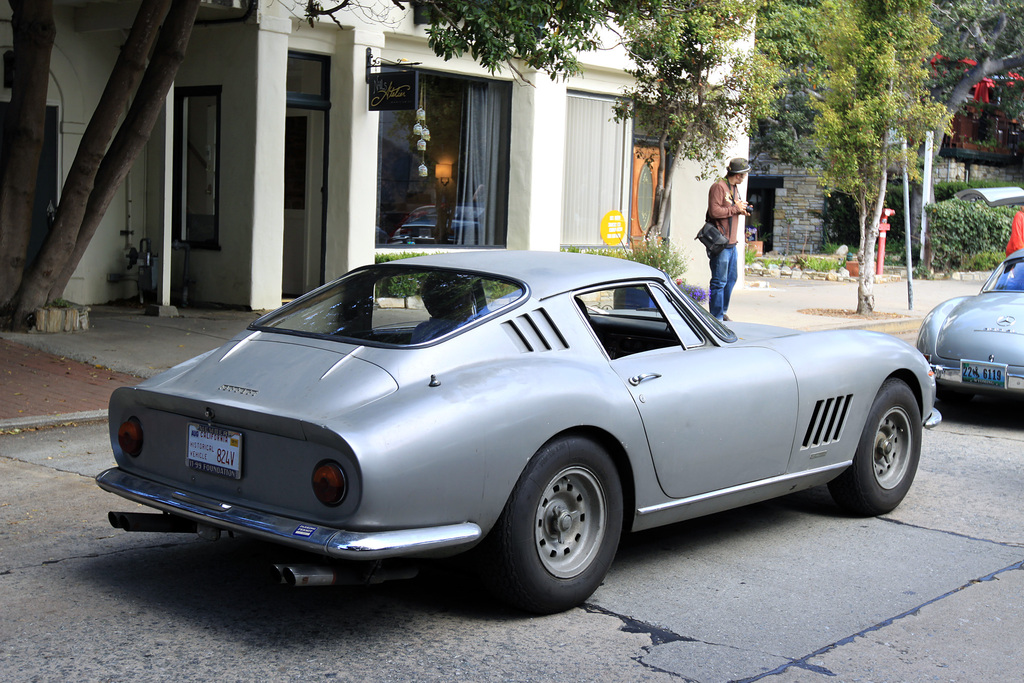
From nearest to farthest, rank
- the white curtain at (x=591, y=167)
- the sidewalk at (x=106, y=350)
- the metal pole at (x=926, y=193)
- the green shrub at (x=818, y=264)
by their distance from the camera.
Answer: the sidewalk at (x=106, y=350), the white curtain at (x=591, y=167), the green shrub at (x=818, y=264), the metal pole at (x=926, y=193)

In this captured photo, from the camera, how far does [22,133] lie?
10352mm

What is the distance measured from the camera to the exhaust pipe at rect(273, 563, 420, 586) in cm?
372

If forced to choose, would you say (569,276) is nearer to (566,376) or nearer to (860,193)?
(566,376)

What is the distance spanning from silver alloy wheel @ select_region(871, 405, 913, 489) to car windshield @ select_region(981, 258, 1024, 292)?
174 inches

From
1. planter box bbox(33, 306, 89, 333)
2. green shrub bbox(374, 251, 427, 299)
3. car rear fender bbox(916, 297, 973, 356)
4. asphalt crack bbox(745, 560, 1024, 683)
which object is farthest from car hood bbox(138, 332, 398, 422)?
planter box bbox(33, 306, 89, 333)

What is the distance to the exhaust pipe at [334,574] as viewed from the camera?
3.72 m

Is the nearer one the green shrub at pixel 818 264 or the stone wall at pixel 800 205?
the green shrub at pixel 818 264

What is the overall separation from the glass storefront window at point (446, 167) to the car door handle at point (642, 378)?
10.8m

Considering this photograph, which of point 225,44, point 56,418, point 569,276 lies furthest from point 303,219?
point 569,276

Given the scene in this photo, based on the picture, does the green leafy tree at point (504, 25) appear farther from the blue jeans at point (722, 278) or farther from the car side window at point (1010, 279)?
the car side window at point (1010, 279)

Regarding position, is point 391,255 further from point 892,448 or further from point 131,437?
point 131,437

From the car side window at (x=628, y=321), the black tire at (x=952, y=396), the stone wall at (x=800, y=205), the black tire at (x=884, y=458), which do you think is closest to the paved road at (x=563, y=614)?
the black tire at (x=884, y=458)

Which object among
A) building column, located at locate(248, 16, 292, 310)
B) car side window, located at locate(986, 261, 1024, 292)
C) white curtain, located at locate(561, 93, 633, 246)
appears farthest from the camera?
white curtain, located at locate(561, 93, 633, 246)

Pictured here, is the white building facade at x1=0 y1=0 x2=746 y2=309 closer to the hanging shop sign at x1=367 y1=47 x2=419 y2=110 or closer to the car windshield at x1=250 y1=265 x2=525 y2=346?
the hanging shop sign at x1=367 y1=47 x2=419 y2=110
